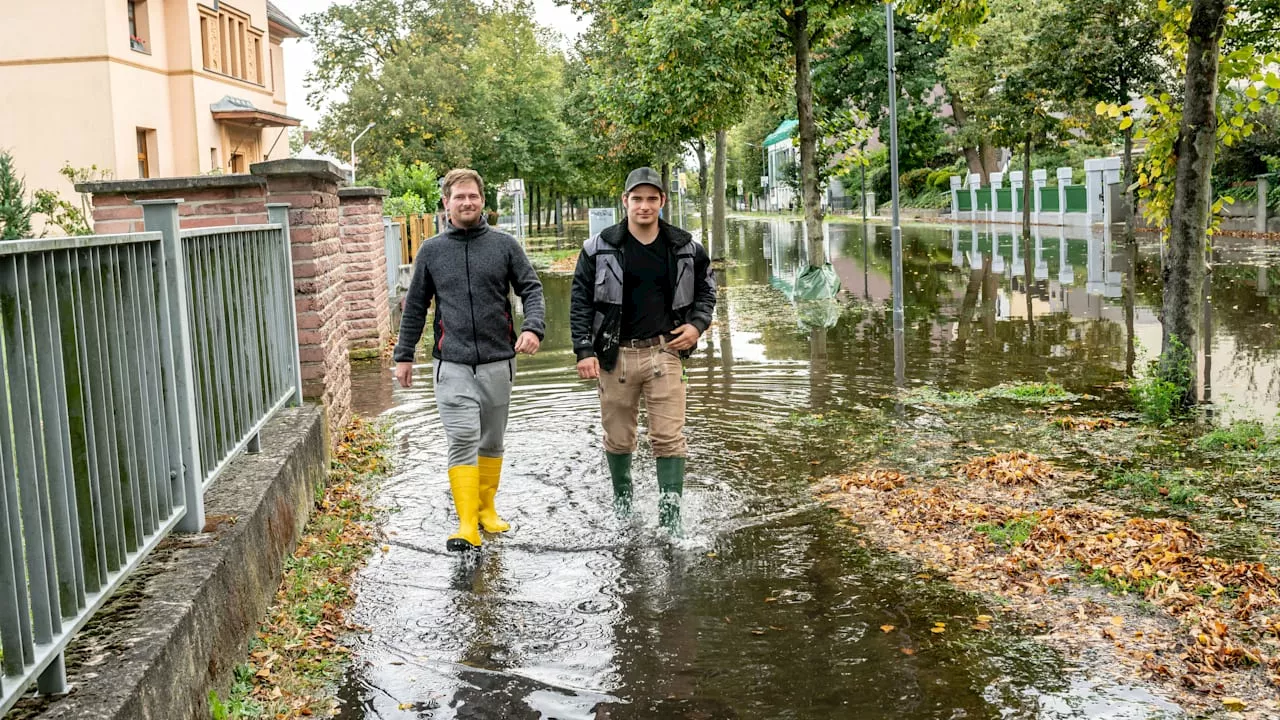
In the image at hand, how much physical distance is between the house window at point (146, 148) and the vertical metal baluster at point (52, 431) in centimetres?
Answer: 3450

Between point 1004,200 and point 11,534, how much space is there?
50213mm

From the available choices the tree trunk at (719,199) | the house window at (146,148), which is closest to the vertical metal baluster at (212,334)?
the tree trunk at (719,199)

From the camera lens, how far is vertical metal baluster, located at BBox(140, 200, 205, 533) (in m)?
4.54

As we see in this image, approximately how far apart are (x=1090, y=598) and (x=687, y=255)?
254 centimetres

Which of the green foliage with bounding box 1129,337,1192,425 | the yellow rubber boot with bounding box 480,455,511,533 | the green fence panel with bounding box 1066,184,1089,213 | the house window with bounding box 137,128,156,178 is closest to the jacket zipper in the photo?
the yellow rubber boot with bounding box 480,455,511,533

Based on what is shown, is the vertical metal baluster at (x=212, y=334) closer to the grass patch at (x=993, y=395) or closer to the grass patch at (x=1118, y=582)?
the grass patch at (x=1118, y=582)

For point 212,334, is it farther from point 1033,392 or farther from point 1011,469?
point 1033,392

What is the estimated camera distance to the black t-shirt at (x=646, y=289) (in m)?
6.44

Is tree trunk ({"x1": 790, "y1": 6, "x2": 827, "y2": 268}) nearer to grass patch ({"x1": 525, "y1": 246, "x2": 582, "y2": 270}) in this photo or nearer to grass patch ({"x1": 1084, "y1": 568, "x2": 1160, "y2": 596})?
grass patch ({"x1": 525, "y1": 246, "x2": 582, "y2": 270})

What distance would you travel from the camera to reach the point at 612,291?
20.9 ft

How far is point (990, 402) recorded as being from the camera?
9.98m

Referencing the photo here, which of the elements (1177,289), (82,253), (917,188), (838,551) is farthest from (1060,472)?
(917,188)

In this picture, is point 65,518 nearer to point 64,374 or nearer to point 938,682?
point 64,374

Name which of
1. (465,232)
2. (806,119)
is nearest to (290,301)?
(465,232)
